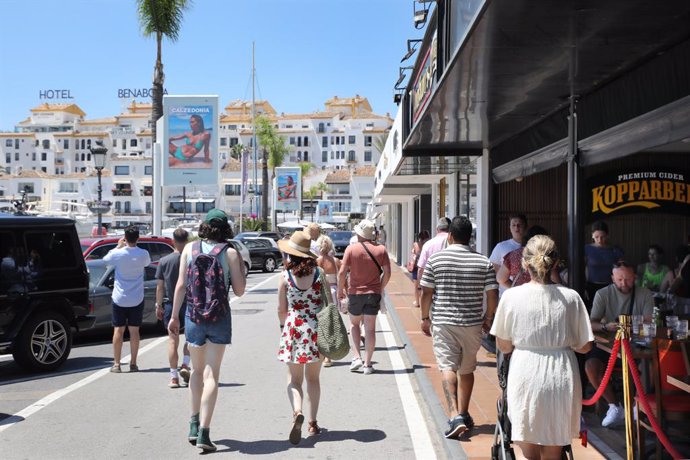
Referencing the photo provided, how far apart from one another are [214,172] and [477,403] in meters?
22.4

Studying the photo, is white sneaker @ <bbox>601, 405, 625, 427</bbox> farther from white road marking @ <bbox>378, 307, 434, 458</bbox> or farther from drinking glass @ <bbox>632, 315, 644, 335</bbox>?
white road marking @ <bbox>378, 307, 434, 458</bbox>

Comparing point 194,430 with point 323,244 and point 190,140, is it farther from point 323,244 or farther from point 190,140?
point 190,140

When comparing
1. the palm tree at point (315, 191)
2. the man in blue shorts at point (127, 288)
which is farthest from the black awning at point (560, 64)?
the palm tree at point (315, 191)

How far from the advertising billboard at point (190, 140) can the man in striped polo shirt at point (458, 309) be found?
2230cm

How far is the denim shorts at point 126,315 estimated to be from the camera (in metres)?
9.91

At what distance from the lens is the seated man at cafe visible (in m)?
7.21

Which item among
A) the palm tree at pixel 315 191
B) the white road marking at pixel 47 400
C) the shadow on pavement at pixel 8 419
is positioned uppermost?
the palm tree at pixel 315 191

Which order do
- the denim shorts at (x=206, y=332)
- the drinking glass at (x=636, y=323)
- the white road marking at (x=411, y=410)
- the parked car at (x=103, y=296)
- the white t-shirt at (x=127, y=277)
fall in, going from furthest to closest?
1. the parked car at (x=103, y=296)
2. the white t-shirt at (x=127, y=277)
3. the drinking glass at (x=636, y=323)
4. the white road marking at (x=411, y=410)
5. the denim shorts at (x=206, y=332)

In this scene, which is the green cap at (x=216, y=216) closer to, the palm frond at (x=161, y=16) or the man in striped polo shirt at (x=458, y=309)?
the man in striped polo shirt at (x=458, y=309)

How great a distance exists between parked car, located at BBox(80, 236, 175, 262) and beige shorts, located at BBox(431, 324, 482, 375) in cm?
1197

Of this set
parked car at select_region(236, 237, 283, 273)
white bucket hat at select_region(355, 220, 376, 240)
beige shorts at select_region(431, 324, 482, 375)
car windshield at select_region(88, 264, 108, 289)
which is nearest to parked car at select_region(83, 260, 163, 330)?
car windshield at select_region(88, 264, 108, 289)

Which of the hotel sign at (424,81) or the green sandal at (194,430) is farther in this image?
the hotel sign at (424,81)

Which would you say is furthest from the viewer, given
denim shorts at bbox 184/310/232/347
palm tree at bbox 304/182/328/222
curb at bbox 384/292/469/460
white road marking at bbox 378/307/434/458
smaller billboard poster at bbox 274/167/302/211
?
palm tree at bbox 304/182/328/222

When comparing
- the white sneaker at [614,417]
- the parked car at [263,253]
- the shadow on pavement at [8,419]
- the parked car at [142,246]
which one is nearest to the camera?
the white sneaker at [614,417]
